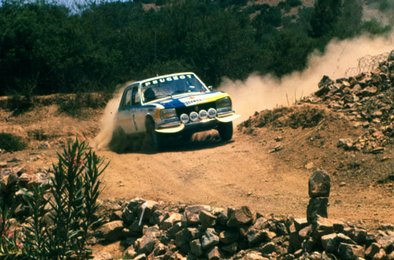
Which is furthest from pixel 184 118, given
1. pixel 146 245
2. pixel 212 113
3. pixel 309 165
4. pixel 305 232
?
pixel 305 232

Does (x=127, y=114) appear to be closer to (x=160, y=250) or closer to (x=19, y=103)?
(x=160, y=250)

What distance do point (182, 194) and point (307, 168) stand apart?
220cm

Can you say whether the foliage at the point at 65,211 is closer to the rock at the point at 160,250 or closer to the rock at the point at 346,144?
the rock at the point at 160,250

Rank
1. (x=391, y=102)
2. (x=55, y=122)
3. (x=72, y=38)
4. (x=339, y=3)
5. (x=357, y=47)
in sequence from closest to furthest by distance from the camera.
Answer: (x=391, y=102), (x=357, y=47), (x=55, y=122), (x=72, y=38), (x=339, y=3)

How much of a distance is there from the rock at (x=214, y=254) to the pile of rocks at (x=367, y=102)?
3.81m

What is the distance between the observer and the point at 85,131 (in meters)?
25.5

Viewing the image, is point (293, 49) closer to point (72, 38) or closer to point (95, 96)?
point (95, 96)

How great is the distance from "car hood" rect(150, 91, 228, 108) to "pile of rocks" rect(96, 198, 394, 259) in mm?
3955

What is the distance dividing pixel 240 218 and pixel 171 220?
1.51 metres

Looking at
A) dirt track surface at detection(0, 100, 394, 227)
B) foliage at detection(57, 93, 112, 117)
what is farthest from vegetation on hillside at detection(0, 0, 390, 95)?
dirt track surface at detection(0, 100, 394, 227)

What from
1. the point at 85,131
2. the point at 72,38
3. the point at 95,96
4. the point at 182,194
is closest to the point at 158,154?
the point at 182,194

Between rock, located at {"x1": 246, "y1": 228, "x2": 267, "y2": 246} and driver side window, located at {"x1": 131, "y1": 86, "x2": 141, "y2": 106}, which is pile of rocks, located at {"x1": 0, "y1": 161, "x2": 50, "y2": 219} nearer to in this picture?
driver side window, located at {"x1": 131, "y1": 86, "x2": 141, "y2": 106}

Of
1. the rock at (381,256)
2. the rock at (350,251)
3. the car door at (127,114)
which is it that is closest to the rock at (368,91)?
the car door at (127,114)

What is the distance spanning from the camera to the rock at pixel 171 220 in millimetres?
10000
